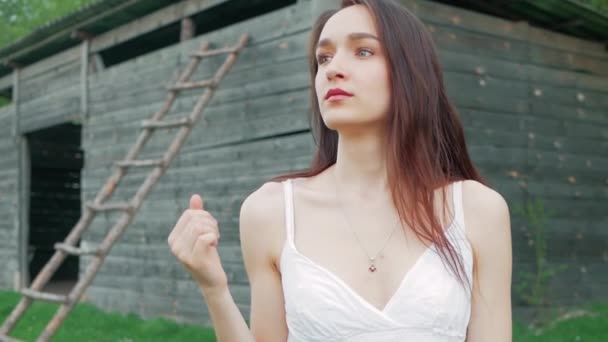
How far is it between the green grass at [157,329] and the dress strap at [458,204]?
482cm

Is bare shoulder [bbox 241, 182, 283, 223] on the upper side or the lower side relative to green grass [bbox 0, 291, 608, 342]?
upper

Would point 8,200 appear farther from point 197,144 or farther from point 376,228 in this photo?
point 376,228

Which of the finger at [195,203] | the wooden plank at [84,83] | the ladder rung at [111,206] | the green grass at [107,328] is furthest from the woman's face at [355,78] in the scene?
the wooden plank at [84,83]

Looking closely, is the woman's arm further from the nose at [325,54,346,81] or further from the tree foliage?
the tree foliage

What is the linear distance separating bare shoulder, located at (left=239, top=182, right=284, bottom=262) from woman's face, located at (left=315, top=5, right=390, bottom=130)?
24 centimetres

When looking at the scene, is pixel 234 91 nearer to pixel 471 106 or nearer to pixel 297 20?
pixel 297 20

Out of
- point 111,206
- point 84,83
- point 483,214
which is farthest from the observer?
point 84,83

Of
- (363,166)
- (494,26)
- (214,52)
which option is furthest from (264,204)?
(494,26)

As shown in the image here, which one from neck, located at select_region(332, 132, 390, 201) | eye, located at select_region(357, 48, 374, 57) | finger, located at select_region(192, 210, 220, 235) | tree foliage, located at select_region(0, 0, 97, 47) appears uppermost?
tree foliage, located at select_region(0, 0, 97, 47)

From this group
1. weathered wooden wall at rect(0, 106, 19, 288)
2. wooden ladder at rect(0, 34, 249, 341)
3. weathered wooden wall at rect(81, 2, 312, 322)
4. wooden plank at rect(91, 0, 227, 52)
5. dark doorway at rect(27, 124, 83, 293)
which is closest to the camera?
wooden ladder at rect(0, 34, 249, 341)

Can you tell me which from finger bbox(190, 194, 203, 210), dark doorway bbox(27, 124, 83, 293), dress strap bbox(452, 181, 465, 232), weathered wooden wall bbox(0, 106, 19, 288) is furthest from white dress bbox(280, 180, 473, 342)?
dark doorway bbox(27, 124, 83, 293)

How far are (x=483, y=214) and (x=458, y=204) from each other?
6cm

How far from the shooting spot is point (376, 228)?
1.62m

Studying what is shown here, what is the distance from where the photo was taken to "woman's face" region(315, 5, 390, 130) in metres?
1.58
